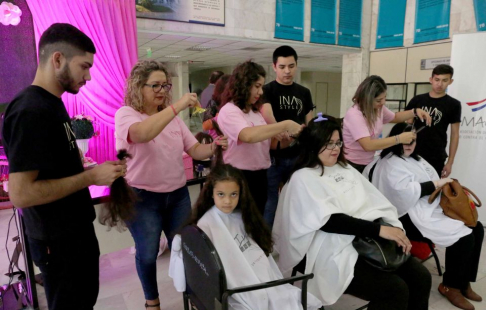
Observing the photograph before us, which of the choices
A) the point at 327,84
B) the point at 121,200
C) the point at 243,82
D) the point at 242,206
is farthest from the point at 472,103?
the point at 327,84

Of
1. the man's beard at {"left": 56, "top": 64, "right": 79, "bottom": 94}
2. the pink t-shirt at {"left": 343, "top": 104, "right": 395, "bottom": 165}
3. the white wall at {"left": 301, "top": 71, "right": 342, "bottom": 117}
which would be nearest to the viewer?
the man's beard at {"left": 56, "top": 64, "right": 79, "bottom": 94}

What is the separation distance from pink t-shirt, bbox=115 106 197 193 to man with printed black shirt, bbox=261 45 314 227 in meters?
0.76

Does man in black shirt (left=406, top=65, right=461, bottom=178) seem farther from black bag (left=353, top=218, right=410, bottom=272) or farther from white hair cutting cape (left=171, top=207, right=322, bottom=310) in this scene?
white hair cutting cape (left=171, top=207, right=322, bottom=310)

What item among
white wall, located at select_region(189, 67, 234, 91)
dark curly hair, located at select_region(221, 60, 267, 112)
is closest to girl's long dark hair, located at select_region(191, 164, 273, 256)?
dark curly hair, located at select_region(221, 60, 267, 112)

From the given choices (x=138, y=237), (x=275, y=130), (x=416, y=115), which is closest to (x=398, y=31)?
(x=416, y=115)

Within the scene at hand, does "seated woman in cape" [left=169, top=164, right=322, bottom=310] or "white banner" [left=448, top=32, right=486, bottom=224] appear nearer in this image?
"seated woman in cape" [left=169, top=164, right=322, bottom=310]

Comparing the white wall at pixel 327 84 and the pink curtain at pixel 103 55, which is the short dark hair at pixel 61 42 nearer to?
the pink curtain at pixel 103 55

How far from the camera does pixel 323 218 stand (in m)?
1.62

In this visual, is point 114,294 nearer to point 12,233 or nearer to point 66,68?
point 66,68

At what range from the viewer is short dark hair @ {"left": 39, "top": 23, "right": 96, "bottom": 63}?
1108 mm

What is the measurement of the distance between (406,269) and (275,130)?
38.7 inches

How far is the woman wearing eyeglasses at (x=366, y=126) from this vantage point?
2.18 metres

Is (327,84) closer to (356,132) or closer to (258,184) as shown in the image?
(356,132)

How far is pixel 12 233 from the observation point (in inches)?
140
